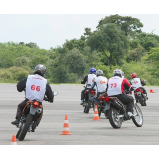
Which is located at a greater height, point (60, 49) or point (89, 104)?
point (60, 49)

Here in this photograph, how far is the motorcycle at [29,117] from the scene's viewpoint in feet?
39.1

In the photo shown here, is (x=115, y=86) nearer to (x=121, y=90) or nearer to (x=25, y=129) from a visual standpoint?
(x=121, y=90)

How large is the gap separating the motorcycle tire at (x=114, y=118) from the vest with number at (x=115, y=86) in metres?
0.64

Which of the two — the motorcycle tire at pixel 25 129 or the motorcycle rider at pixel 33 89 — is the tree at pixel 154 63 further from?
the motorcycle tire at pixel 25 129

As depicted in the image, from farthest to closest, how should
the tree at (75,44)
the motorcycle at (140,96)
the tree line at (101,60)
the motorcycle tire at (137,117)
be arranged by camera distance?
the tree at (75,44)
the tree line at (101,60)
the motorcycle at (140,96)
the motorcycle tire at (137,117)

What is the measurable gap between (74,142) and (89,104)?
9.94 m

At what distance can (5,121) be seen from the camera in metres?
17.7

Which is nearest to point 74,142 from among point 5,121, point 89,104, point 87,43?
point 5,121

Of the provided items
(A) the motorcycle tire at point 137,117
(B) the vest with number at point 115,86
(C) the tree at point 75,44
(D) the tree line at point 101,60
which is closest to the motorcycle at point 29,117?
(B) the vest with number at point 115,86

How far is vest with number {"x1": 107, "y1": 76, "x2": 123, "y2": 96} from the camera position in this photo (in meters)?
15.8

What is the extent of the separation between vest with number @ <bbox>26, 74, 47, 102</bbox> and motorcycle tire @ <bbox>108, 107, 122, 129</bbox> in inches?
129

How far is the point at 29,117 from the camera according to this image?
39.3ft

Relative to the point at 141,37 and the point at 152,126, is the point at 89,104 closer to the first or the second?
the point at 152,126

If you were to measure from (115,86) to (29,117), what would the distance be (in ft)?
14.8
